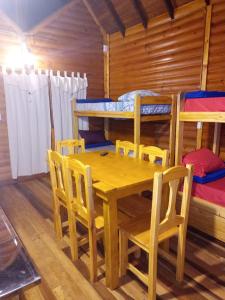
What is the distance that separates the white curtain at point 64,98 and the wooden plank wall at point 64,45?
226mm

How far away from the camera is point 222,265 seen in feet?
5.91

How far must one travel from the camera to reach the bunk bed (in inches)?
78.2

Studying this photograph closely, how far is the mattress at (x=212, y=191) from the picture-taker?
2010 mm

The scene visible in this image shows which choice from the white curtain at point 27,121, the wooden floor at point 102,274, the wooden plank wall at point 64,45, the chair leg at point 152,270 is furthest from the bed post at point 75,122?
the chair leg at point 152,270

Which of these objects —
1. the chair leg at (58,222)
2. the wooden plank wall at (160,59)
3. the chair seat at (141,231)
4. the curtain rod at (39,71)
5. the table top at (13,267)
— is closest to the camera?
the table top at (13,267)

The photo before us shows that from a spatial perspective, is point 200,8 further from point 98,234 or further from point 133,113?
point 98,234

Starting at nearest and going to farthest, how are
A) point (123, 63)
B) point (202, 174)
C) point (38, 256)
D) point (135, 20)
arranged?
point (38, 256), point (202, 174), point (135, 20), point (123, 63)

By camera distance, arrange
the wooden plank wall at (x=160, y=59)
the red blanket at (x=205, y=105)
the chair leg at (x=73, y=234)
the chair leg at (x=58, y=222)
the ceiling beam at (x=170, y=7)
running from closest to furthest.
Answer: the chair leg at (x=73, y=234), the red blanket at (x=205, y=105), the chair leg at (x=58, y=222), the wooden plank wall at (x=160, y=59), the ceiling beam at (x=170, y=7)

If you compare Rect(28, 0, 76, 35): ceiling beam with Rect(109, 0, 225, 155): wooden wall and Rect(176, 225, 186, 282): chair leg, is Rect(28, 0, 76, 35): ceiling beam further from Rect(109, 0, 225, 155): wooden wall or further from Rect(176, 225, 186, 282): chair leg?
Rect(176, 225, 186, 282): chair leg

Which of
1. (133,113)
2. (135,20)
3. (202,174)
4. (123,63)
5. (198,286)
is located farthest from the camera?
(123,63)

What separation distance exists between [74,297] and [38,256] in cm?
58

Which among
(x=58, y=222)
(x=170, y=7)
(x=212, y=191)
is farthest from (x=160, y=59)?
(x=58, y=222)

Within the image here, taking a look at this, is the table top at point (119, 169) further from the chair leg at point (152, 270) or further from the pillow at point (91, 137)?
the pillow at point (91, 137)

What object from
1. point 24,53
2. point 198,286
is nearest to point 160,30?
point 24,53
